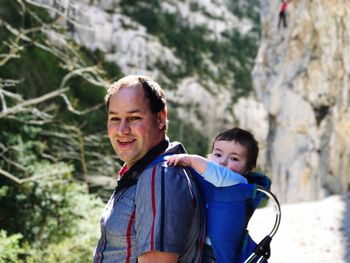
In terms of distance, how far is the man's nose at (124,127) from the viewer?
190 centimetres

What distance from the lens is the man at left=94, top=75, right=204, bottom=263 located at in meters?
1.70

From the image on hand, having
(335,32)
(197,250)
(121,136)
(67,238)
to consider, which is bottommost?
(67,238)

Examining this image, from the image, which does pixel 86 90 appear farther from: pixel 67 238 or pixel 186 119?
pixel 186 119

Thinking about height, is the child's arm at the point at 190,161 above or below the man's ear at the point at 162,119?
below

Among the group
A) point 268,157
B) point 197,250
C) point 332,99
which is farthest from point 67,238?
point 268,157

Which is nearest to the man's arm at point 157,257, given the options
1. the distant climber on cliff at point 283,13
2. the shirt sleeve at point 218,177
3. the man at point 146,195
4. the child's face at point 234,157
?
the man at point 146,195

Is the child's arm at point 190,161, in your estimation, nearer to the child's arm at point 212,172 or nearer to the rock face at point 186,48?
the child's arm at point 212,172

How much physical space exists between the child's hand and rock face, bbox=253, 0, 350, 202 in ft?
39.1

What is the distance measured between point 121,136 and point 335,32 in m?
12.8

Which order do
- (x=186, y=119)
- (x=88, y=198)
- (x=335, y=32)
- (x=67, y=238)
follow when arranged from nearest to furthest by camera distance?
(x=67, y=238), (x=88, y=198), (x=335, y=32), (x=186, y=119)

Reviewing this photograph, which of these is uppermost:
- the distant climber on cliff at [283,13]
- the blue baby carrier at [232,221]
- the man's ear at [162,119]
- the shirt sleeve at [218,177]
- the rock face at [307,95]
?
the distant climber on cliff at [283,13]

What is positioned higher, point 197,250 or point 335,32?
point 335,32

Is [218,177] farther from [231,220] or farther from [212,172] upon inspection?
[231,220]

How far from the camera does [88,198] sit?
9.77 m
